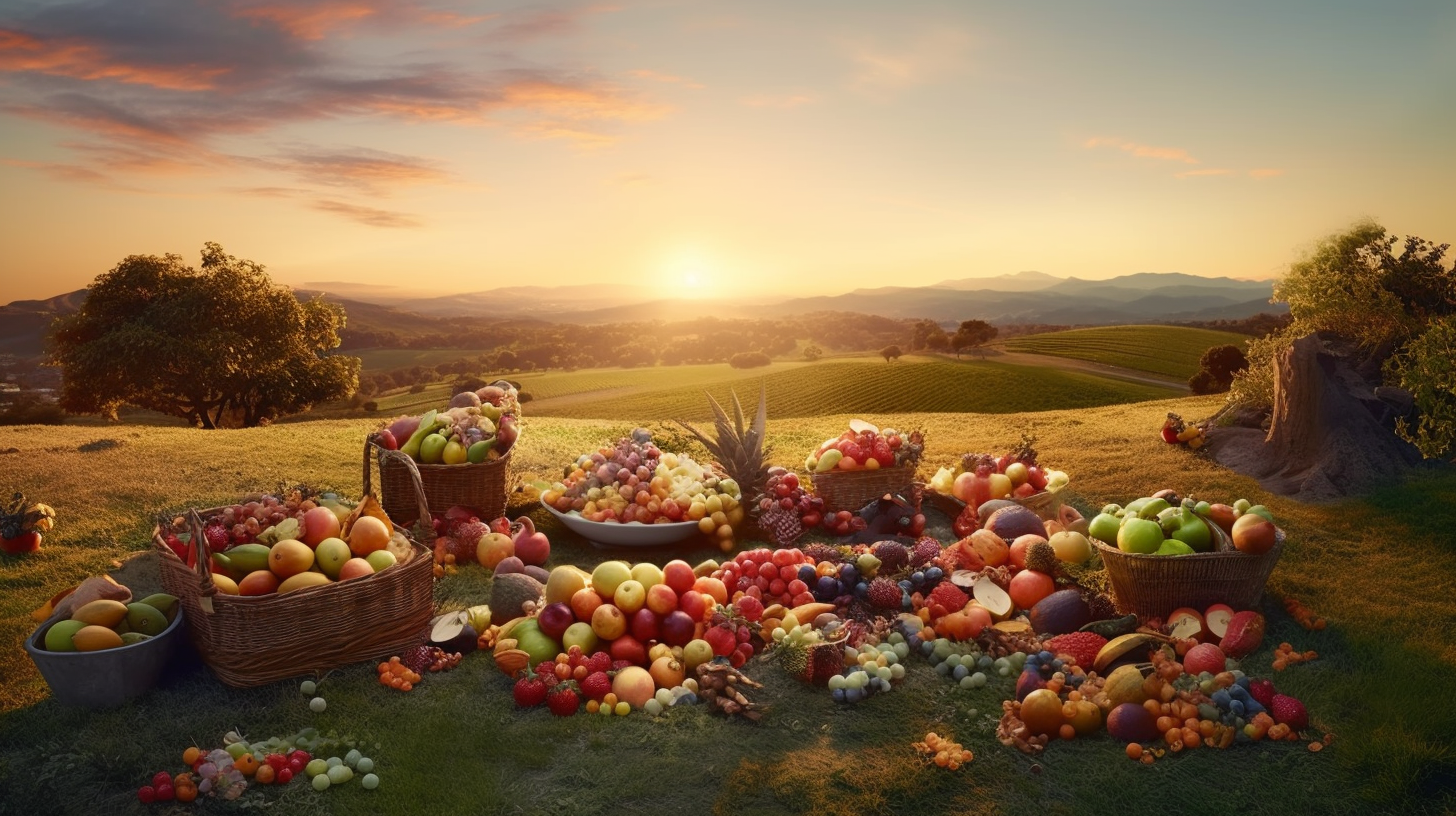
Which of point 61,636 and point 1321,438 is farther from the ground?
point 1321,438

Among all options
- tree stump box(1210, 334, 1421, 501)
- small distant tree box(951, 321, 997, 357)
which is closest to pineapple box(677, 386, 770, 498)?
tree stump box(1210, 334, 1421, 501)

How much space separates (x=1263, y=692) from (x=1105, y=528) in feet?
7.11

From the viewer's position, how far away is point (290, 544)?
6.68 metres

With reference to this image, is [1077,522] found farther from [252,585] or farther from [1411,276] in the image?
[1411,276]

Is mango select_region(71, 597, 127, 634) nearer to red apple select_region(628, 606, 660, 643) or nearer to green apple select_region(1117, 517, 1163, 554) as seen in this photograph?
red apple select_region(628, 606, 660, 643)

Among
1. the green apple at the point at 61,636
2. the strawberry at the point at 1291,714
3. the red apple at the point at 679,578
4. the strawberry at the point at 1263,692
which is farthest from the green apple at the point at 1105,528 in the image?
the green apple at the point at 61,636

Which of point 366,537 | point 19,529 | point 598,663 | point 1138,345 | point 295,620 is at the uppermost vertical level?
point 1138,345

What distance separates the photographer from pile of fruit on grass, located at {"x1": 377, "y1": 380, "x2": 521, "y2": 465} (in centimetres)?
1059

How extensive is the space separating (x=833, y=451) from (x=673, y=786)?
582 cm

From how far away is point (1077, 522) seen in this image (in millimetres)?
9242

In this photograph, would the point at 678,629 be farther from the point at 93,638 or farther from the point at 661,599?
the point at 93,638

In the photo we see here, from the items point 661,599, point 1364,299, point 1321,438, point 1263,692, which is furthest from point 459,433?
point 1364,299

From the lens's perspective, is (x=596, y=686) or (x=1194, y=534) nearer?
(x=596, y=686)

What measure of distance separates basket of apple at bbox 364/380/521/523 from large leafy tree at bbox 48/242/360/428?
21322mm
